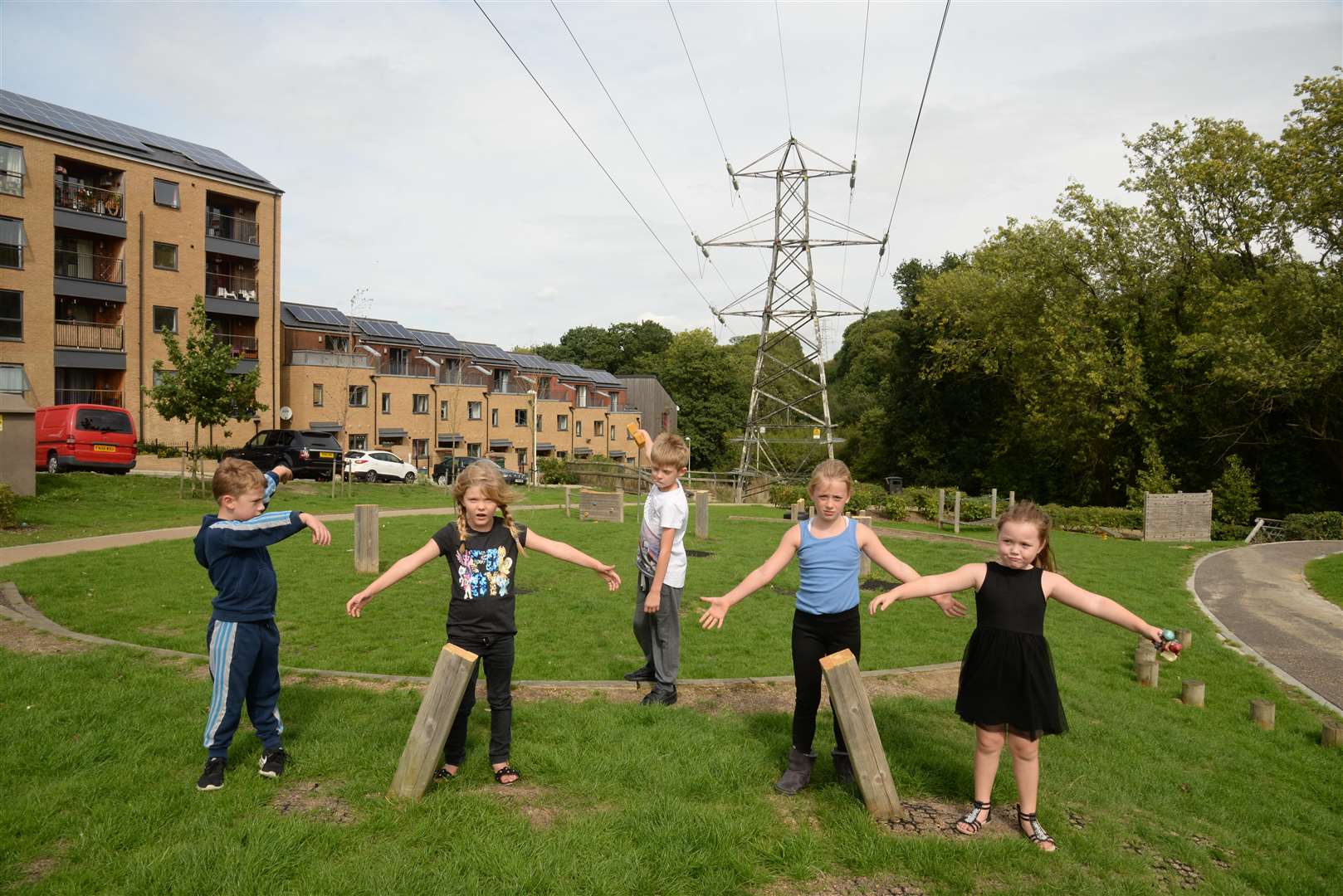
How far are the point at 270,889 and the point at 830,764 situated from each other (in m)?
3.28

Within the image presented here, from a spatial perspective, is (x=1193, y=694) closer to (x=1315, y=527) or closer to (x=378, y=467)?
(x=1315, y=527)

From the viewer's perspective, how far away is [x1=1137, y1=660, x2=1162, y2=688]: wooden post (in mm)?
8406

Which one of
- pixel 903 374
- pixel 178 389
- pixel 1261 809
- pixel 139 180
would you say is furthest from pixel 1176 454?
pixel 139 180

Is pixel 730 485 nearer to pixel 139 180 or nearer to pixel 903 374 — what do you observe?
pixel 903 374

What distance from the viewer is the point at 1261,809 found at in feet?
16.8

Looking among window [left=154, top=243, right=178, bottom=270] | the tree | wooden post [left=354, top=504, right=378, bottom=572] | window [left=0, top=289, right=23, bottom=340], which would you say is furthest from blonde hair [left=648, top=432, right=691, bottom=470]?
window [left=154, top=243, right=178, bottom=270]

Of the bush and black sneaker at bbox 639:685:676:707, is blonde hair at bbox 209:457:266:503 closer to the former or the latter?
black sneaker at bbox 639:685:676:707

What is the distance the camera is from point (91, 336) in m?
33.6

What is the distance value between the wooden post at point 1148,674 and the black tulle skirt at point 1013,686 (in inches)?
206

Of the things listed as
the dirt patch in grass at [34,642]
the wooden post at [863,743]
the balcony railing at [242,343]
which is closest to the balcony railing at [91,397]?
the balcony railing at [242,343]

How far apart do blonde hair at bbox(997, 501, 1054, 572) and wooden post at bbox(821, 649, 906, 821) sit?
117 centimetres

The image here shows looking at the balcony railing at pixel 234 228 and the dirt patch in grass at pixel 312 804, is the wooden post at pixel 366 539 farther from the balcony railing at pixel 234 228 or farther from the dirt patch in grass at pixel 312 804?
the balcony railing at pixel 234 228

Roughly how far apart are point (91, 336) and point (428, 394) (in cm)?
1931

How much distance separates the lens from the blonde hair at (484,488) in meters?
4.61
